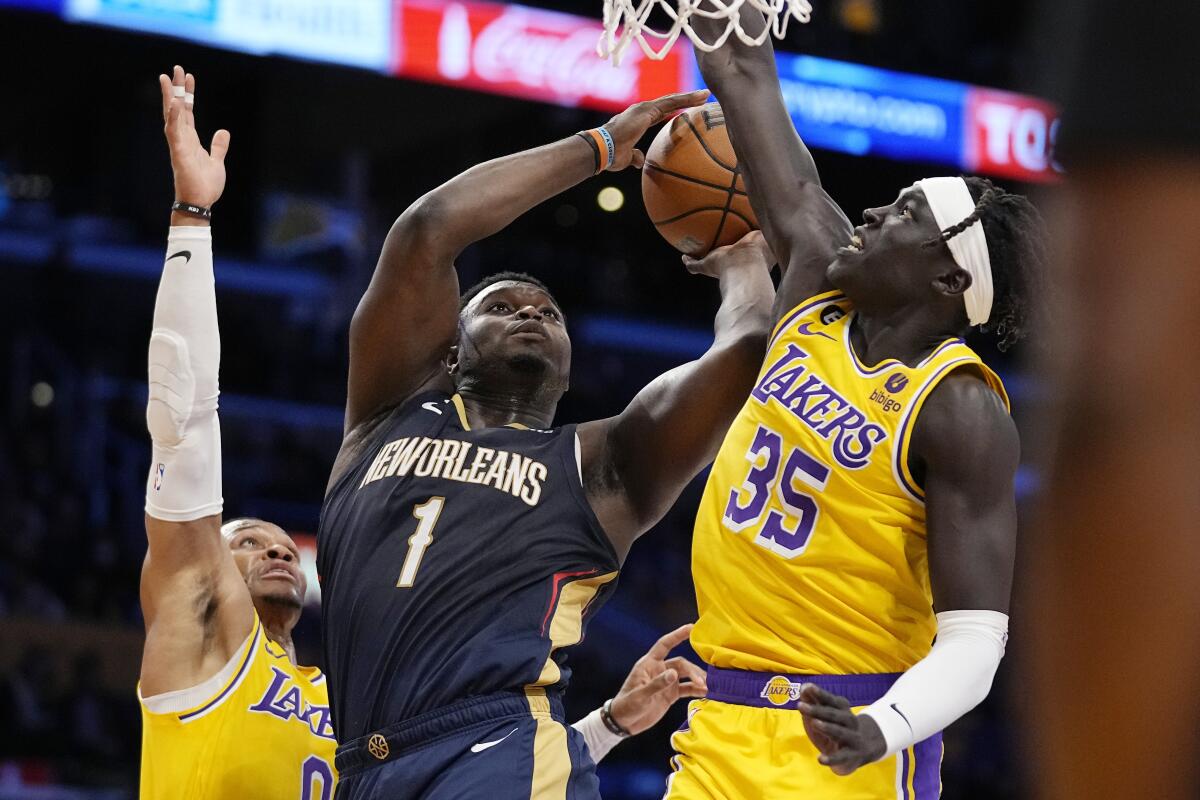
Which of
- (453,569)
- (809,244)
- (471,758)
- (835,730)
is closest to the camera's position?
(835,730)

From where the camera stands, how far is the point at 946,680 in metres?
2.97

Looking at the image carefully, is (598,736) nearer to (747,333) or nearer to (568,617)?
(568,617)

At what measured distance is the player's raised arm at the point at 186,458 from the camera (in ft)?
13.7

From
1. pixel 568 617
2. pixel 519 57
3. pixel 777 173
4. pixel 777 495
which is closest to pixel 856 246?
pixel 777 173

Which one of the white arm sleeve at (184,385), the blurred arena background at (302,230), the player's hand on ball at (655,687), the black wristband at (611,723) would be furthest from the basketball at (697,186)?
the blurred arena background at (302,230)

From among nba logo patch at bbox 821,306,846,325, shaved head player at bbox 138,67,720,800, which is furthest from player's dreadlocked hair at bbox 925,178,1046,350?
shaved head player at bbox 138,67,720,800

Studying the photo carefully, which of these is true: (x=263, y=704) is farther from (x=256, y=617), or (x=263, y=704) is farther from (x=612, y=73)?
(x=612, y=73)

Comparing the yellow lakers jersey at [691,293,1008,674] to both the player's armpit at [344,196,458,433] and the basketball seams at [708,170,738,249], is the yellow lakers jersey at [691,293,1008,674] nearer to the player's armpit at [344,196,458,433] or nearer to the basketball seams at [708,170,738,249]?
the basketball seams at [708,170,738,249]

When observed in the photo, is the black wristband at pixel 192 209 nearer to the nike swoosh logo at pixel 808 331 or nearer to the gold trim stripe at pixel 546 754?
the gold trim stripe at pixel 546 754

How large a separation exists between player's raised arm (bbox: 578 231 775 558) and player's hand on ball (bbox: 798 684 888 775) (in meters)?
1.43

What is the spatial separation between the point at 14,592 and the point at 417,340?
9.98m

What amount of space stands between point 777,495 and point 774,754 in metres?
0.55

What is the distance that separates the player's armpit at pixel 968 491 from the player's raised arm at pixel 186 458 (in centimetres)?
198

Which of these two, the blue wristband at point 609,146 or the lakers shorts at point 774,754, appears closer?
the lakers shorts at point 774,754
